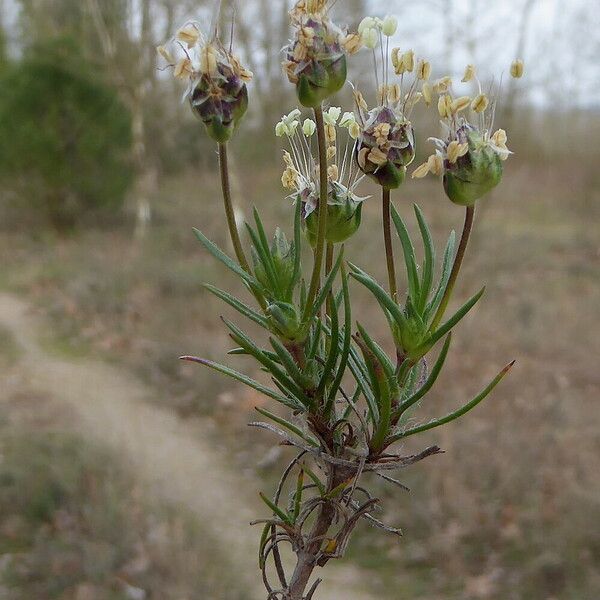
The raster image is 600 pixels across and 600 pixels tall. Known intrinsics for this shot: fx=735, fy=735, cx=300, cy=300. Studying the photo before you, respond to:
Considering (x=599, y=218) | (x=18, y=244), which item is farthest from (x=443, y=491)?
(x=599, y=218)

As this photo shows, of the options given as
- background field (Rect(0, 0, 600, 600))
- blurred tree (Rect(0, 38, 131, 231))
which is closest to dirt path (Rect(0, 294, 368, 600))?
background field (Rect(0, 0, 600, 600))

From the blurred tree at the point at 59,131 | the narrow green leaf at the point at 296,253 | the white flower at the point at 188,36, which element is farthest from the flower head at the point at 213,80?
the blurred tree at the point at 59,131

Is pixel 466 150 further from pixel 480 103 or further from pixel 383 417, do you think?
pixel 383 417

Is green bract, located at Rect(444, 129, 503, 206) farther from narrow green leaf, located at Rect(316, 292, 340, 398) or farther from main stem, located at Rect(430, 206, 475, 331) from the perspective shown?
narrow green leaf, located at Rect(316, 292, 340, 398)

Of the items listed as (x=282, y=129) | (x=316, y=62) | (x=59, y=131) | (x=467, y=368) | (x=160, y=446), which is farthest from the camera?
(x=59, y=131)

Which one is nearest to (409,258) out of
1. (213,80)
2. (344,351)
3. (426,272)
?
(426,272)

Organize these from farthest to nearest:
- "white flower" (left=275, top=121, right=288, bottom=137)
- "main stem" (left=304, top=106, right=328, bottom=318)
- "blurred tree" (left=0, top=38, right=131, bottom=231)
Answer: "blurred tree" (left=0, top=38, right=131, bottom=231)
"white flower" (left=275, top=121, right=288, bottom=137)
"main stem" (left=304, top=106, right=328, bottom=318)
